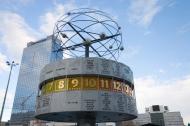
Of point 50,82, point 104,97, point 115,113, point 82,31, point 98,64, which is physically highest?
point 82,31

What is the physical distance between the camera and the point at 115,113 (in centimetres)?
2439

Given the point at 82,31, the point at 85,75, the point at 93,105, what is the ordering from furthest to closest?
the point at 82,31 → the point at 85,75 → the point at 93,105

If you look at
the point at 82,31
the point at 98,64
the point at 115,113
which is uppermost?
the point at 82,31

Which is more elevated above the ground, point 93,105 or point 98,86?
point 98,86

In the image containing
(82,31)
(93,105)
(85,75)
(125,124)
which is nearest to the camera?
(93,105)

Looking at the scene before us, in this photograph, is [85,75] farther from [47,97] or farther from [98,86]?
[47,97]

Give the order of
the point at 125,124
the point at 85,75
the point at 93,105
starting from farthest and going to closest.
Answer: the point at 125,124, the point at 85,75, the point at 93,105

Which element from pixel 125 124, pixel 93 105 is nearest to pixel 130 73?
pixel 93 105

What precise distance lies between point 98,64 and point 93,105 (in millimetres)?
4820

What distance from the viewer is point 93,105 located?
75.4ft

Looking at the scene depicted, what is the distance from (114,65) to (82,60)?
373 centimetres

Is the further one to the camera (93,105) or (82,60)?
(82,60)

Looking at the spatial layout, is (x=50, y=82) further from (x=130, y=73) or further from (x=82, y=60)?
(x=130, y=73)

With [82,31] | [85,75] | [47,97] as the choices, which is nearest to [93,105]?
[85,75]
